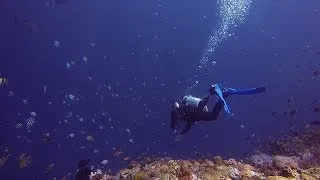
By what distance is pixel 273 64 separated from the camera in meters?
50.0

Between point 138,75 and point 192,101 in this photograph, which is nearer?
point 192,101

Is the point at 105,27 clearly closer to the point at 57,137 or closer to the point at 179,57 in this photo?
the point at 179,57

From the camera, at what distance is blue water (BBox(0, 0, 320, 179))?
33000mm

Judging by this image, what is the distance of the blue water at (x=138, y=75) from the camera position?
33000 millimetres

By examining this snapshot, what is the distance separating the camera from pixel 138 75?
4050 cm

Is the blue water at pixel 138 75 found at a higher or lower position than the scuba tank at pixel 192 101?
higher

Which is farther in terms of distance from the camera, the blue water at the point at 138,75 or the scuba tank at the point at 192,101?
the blue water at the point at 138,75

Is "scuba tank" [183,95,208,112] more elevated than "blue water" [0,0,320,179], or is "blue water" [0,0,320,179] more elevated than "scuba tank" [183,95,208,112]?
"blue water" [0,0,320,179]

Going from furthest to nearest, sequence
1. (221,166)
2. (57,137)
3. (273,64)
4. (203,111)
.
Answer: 1. (273,64)
2. (57,137)
3. (203,111)
4. (221,166)

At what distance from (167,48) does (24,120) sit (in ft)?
65.7

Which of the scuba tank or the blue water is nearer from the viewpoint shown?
the scuba tank

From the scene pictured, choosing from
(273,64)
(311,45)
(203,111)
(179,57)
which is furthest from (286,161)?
(311,45)

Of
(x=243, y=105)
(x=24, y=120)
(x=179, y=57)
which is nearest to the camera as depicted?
(x=24, y=120)

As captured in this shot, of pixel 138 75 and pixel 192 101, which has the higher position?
pixel 138 75
